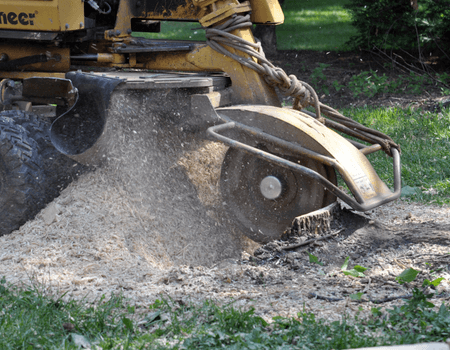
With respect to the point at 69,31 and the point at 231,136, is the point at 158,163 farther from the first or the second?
the point at 69,31

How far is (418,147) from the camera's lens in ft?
20.3

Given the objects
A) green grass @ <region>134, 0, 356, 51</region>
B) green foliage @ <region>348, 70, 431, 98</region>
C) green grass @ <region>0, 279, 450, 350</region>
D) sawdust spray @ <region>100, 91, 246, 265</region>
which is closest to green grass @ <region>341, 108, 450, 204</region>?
green foliage @ <region>348, 70, 431, 98</region>

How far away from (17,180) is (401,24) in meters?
8.04

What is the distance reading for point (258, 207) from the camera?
13.3ft

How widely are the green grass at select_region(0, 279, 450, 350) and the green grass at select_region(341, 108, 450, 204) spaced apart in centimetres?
266

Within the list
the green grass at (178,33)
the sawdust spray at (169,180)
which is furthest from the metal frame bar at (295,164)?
the green grass at (178,33)

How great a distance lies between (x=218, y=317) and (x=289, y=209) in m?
1.46

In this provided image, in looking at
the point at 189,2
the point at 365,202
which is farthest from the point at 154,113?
the point at 365,202

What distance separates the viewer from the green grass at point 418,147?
17.4 ft

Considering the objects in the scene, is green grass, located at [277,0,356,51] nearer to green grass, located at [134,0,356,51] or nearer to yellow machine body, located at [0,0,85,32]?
green grass, located at [134,0,356,51]

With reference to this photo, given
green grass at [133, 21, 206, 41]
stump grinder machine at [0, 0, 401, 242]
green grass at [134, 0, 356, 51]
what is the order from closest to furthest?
stump grinder machine at [0, 0, 401, 242]
green grass at [134, 0, 356, 51]
green grass at [133, 21, 206, 41]

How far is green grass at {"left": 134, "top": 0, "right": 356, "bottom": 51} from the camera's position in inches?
512

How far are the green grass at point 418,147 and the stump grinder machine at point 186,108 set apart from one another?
3.95 ft

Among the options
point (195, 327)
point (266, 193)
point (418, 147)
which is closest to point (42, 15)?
point (266, 193)
